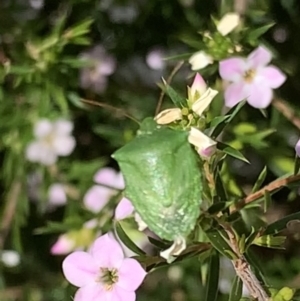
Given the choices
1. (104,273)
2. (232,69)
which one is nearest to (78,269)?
(104,273)

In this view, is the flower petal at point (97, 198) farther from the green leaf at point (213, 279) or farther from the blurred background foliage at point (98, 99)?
the green leaf at point (213, 279)

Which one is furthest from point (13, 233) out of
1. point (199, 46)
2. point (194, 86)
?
point (194, 86)

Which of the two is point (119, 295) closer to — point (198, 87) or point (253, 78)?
point (198, 87)

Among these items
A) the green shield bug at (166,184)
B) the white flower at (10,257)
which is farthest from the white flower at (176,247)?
the white flower at (10,257)

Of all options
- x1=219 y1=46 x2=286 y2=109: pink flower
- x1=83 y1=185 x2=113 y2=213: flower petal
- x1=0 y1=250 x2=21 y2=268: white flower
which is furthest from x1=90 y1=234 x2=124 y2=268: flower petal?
x1=0 y1=250 x2=21 y2=268: white flower

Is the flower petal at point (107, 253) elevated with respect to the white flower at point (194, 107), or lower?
lower

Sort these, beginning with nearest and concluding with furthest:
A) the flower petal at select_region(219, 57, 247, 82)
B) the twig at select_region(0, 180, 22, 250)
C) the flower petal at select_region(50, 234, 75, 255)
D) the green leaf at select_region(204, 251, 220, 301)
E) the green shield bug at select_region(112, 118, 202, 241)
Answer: the green shield bug at select_region(112, 118, 202, 241)
the green leaf at select_region(204, 251, 220, 301)
the flower petal at select_region(219, 57, 247, 82)
the flower petal at select_region(50, 234, 75, 255)
the twig at select_region(0, 180, 22, 250)

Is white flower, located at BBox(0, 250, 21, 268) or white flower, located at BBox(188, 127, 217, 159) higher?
white flower, located at BBox(188, 127, 217, 159)

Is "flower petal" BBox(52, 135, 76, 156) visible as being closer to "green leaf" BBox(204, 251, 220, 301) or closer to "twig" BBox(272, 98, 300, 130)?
"twig" BBox(272, 98, 300, 130)
